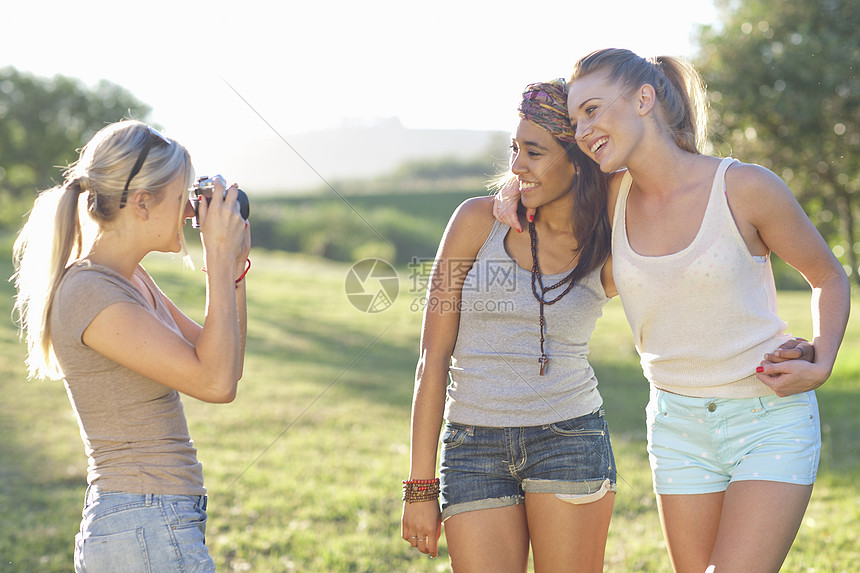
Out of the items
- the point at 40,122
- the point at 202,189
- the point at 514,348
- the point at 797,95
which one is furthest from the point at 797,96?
the point at 40,122

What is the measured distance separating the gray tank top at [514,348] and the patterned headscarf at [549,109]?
34 centimetres

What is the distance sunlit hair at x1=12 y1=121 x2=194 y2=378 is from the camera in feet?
6.37

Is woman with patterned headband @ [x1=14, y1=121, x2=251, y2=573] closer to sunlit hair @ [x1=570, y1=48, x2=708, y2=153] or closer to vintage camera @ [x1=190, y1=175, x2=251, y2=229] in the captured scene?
vintage camera @ [x1=190, y1=175, x2=251, y2=229]

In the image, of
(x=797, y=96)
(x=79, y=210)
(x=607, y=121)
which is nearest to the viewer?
(x=79, y=210)

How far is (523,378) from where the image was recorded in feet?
7.50

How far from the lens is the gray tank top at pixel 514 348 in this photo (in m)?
2.29

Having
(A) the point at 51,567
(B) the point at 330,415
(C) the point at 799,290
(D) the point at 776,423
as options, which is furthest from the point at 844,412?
(C) the point at 799,290

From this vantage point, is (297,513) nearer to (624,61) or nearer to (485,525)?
(485,525)

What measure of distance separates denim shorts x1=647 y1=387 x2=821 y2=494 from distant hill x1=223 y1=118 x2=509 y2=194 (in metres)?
1.25

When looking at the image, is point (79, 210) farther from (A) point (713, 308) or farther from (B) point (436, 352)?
(A) point (713, 308)

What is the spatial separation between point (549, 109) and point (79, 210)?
140 cm

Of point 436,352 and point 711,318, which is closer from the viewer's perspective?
point 711,318

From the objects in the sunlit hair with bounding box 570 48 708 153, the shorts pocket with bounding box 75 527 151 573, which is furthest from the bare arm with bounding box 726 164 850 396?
the shorts pocket with bounding box 75 527 151 573

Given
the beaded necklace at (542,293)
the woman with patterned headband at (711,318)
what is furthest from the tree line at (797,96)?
the beaded necklace at (542,293)
